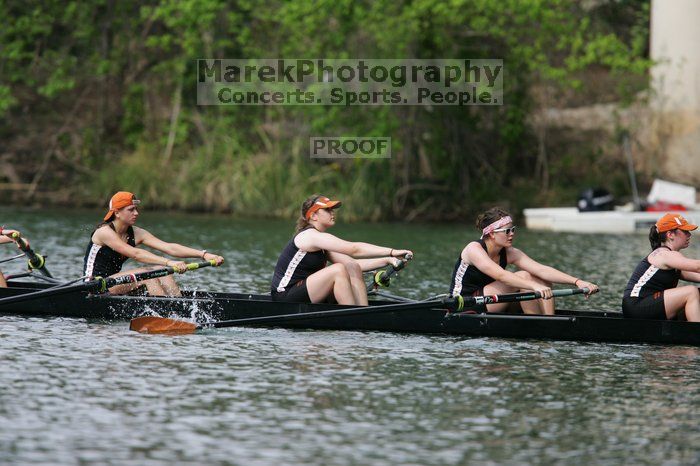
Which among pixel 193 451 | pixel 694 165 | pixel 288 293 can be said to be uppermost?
pixel 694 165

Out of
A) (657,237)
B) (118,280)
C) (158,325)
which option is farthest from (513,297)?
(118,280)

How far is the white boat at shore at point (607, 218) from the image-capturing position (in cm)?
2809

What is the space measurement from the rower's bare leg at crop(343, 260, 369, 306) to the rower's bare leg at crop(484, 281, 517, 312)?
3.99 ft

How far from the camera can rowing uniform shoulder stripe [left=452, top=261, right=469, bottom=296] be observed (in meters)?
12.2

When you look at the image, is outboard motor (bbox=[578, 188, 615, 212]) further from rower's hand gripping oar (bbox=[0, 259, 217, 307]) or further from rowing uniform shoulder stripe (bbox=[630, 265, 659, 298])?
rower's hand gripping oar (bbox=[0, 259, 217, 307])

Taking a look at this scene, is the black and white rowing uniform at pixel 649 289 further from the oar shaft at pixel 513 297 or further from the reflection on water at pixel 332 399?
the oar shaft at pixel 513 297

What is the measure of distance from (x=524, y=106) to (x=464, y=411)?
79.2 ft

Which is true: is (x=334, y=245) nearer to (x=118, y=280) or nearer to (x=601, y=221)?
(x=118, y=280)

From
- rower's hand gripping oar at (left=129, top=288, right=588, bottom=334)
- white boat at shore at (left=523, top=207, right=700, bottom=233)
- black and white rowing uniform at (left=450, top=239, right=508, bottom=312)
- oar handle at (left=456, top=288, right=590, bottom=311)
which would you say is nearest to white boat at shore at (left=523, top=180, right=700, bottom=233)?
white boat at shore at (left=523, top=207, right=700, bottom=233)

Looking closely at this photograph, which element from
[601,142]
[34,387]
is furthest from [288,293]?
[601,142]

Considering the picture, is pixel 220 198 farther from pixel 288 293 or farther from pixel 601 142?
pixel 288 293

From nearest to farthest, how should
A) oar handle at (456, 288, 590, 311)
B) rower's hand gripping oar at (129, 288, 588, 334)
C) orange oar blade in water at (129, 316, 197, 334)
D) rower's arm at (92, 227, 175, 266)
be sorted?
A: oar handle at (456, 288, 590, 311)
rower's hand gripping oar at (129, 288, 588, 334)
orange oar blade in water at (129, 316, 197, 334)
rower's arm at (92, 227, 175, 266)

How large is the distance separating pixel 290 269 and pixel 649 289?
11.5 ft

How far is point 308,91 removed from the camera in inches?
1229
